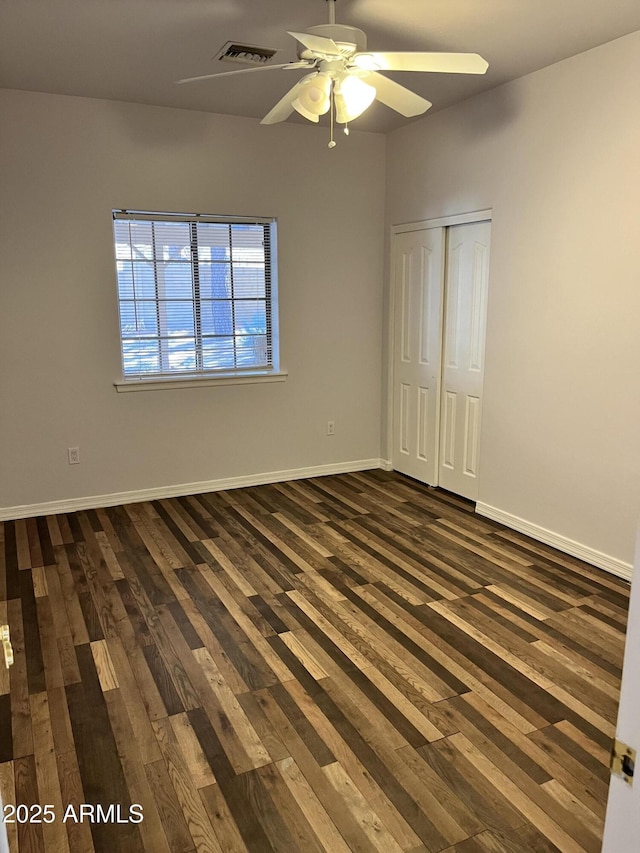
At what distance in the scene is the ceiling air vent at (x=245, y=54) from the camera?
318 cm

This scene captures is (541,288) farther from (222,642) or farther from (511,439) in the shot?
(222,642)

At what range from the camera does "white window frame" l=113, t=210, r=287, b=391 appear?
4.47m

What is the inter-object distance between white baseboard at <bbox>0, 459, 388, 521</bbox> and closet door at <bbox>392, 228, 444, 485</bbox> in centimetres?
48

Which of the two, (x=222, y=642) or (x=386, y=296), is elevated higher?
(x=386, y=296)

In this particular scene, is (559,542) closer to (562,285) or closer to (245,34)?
(562,285)

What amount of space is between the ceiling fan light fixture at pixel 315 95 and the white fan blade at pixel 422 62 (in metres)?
0.14

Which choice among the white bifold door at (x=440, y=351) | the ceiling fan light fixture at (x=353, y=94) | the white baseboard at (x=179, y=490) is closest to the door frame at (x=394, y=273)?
the white bifold door at (x=440, y=351)

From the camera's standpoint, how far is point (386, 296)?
523 cm

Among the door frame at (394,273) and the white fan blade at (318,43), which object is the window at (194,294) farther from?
the white fan blade at (318,43)

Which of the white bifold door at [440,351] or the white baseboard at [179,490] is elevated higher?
the white bifold door at [440,351]

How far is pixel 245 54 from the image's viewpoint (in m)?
3.27

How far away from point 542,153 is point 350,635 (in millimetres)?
2871

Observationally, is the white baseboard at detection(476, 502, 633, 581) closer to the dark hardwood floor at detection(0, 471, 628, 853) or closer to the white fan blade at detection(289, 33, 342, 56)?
the dark hardwood floor at detection(0, 471, 628, 853)

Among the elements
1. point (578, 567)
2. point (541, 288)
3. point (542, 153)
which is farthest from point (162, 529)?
point (542, 153)
